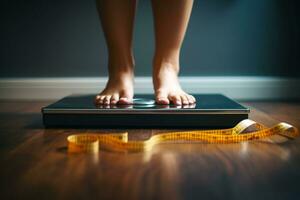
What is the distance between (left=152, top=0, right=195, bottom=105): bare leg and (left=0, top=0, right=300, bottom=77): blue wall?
0.61 metres

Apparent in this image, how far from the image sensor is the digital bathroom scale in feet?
3.94

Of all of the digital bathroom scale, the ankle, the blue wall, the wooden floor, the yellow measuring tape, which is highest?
the blue wall

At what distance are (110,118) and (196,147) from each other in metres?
0.32

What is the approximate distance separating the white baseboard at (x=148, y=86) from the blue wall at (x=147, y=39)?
37 millimetres

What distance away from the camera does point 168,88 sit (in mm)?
1419

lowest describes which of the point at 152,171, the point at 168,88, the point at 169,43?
the point at 152,171

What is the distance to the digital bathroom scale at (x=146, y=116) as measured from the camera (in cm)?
120

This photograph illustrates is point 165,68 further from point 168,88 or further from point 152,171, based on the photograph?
point 152,171

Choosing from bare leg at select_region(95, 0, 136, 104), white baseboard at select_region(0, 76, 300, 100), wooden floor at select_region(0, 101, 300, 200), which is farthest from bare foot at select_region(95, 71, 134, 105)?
white baseboard at select_region(0, 76, 300, 100)

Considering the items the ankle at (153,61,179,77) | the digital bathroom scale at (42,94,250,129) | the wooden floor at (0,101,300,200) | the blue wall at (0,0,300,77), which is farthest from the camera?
the blue wall at (0,0,300,77)

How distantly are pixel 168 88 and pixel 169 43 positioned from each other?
0.16 m

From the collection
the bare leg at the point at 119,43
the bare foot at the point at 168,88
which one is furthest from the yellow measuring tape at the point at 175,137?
the bare leg at the point at 119,43

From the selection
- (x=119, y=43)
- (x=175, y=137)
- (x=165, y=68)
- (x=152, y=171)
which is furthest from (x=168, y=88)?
(x=152, y=171)

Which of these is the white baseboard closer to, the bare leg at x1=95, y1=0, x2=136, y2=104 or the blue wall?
the blue wall
